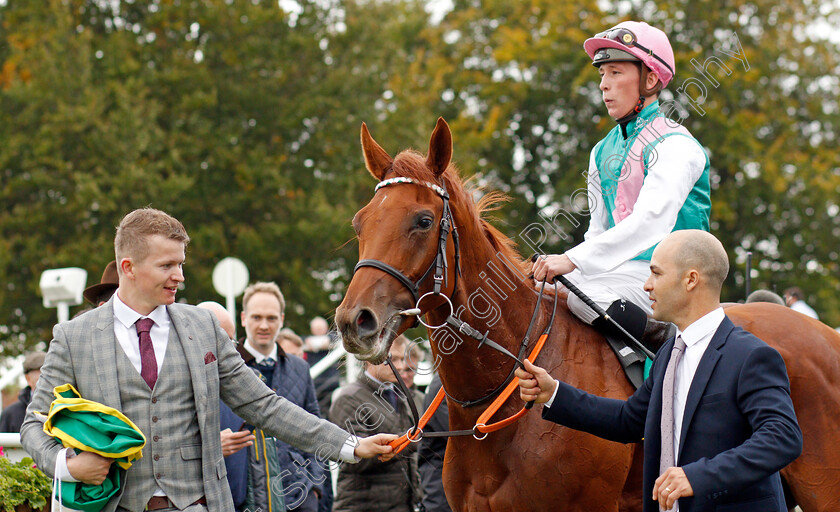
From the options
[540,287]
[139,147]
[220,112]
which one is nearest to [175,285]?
[540,287]

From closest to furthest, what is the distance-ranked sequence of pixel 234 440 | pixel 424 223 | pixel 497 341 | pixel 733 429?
pixel 733 429 < pixel 424 223 < pixel 497 341 < pixel 234 440

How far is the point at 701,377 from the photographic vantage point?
9.82 ft

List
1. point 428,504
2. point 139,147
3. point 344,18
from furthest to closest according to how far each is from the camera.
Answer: point 344,18
point 139,147
point 428,504

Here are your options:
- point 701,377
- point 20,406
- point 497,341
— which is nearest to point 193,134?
point 20,406

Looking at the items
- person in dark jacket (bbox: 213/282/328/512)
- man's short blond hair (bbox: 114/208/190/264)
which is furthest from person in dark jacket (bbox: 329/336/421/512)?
man's short blond hair (bbox: 114/208/190/264)

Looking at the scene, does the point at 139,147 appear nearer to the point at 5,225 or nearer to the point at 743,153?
the point at 5,225

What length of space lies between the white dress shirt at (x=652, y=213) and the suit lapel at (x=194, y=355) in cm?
170

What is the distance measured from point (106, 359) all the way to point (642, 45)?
9.67ft

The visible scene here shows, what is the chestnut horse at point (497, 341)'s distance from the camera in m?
3.75

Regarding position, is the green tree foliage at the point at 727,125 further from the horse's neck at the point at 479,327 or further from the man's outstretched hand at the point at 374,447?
the man's outstretched hand at the point at 374,447

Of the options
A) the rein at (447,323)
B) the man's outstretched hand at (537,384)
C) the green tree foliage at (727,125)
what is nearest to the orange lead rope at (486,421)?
the rein at (447,323)

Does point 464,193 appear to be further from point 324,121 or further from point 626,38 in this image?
point 324,121

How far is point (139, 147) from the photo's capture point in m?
17.8

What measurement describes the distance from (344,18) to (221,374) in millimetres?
18981
